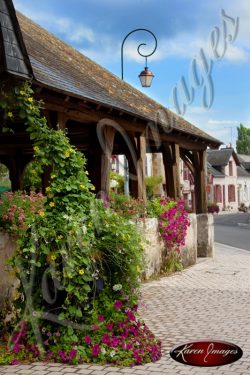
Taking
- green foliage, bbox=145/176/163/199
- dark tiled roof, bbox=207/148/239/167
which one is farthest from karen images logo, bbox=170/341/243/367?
dark tiled roof, bbox=207/148/239/167

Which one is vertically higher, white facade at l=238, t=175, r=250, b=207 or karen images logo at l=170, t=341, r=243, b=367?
white facade at l=238, t=175, r=250, b=207

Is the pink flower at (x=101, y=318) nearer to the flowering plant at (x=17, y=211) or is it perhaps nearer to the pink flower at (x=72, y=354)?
the pink flower at (x=72, y=354)

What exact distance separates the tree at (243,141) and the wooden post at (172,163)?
75639 mm

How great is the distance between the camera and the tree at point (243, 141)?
290 ft

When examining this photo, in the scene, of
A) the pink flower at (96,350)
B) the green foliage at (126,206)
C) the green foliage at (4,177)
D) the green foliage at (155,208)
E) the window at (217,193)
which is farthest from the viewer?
the window at (217,193)

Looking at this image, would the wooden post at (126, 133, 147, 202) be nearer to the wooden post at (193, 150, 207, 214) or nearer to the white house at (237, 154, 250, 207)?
the wooden post at (193, 150, 207, 214)

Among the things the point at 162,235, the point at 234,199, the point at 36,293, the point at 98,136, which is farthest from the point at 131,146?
the point at 234,199

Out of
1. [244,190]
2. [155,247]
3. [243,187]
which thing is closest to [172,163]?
[155,247]

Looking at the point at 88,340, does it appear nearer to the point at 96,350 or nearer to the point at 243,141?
the point at 96,350

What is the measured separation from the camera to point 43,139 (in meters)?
5.88

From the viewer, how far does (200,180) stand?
634 inches

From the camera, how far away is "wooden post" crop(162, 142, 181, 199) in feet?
47.1

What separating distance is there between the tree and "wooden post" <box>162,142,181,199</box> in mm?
75639

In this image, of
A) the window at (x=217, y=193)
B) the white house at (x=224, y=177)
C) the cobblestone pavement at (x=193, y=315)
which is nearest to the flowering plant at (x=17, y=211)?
the cobblestone pavement at (x=193, y=315)
